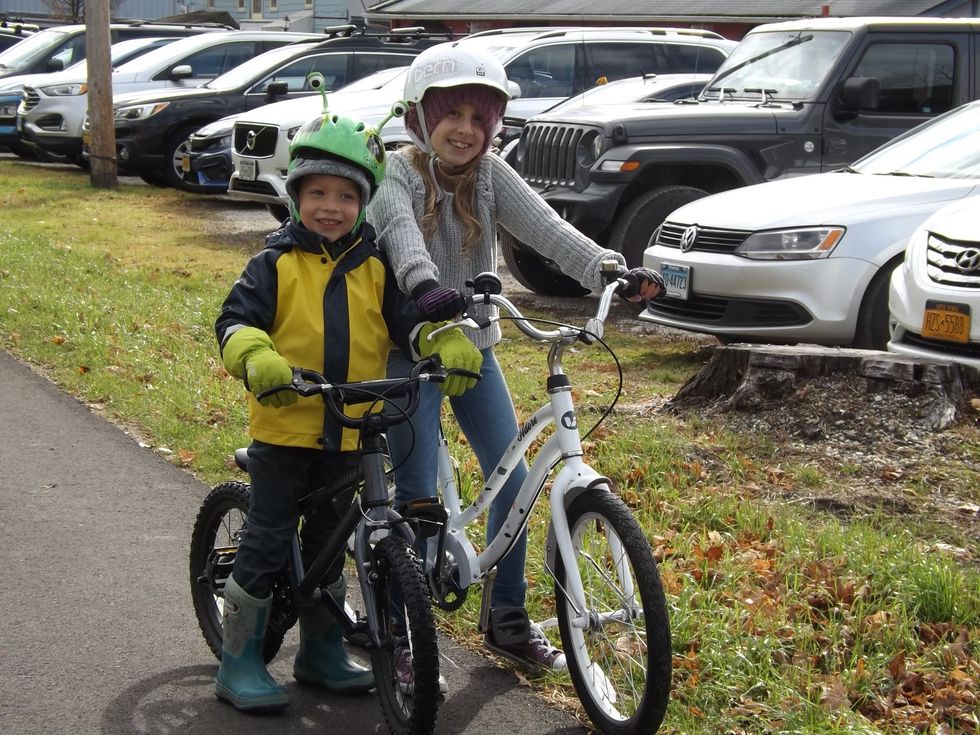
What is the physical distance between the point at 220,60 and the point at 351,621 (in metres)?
17.9

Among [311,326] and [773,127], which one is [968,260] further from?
[311,326]

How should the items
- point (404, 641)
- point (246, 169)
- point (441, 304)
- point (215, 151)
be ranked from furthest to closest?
point (215, 151) → point (246, 169) → point (404, 641) → point (441, 304)

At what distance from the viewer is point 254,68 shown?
18.8 metres

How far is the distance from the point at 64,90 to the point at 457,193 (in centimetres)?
1811

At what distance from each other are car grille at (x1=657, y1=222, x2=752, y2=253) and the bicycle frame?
446cm

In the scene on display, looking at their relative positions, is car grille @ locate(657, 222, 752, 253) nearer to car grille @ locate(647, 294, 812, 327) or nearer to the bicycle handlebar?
car grille @ locate(647, 294, 812, 327)

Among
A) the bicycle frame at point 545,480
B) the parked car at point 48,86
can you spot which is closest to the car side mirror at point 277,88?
the parked car at point 48,86

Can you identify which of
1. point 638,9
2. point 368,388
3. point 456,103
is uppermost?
point 638,9

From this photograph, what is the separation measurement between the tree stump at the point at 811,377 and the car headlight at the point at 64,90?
15.9 m

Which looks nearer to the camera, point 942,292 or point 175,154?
point 942,292

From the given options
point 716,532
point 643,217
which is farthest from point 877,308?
point 716,532

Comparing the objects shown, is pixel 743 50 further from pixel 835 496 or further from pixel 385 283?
pixel 385 283

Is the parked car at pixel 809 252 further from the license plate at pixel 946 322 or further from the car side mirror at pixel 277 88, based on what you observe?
the car side mirror at pixel 277 88

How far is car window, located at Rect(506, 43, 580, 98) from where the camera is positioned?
14828 millimetres
